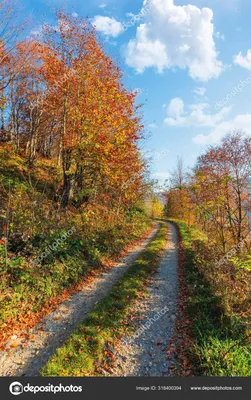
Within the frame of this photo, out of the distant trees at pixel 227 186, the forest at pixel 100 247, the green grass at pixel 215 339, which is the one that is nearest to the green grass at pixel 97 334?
the forest at pixel 100 247

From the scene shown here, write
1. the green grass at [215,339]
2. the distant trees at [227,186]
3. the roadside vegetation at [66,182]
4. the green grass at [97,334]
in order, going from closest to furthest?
1. the green grass at [215,339]
2. the green grass at [97,334]
3. the roadside vegetation at [66,182]
4. the distant trees at [227,186]

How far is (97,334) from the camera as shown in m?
5.94

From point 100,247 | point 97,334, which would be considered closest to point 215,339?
A: point 97,334

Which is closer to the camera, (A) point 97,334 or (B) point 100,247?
(A) point 97,334

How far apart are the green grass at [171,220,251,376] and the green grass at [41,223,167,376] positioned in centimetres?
193

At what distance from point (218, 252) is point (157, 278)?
3958mm

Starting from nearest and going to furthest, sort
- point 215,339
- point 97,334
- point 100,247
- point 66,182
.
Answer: point 215,339 < point 97,334 < point 100,247 < point 66,182

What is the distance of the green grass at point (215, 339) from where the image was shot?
4754mm

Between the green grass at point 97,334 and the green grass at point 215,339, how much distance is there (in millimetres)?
1929

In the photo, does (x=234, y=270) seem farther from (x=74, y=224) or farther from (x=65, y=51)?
(x=65, y=51)

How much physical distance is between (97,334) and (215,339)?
2.98 metres

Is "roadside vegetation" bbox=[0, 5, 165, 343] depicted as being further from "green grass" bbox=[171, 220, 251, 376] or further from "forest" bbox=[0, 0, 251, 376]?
"green grass" bbox=[171, 220, 251, 376]

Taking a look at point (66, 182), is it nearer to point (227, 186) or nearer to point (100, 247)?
point (100, 247)

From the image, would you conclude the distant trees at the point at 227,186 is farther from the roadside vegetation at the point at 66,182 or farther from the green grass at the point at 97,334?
the green grass at the point at 97,334
